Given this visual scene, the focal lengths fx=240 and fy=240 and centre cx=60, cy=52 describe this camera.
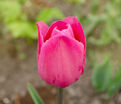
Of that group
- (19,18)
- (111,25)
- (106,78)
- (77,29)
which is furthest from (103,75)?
(19,18)

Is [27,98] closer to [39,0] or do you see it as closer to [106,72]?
[106,72]

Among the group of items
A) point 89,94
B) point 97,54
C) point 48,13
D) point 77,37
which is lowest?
point 89,94

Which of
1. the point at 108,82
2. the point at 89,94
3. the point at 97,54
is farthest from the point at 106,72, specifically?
the point at 97,54

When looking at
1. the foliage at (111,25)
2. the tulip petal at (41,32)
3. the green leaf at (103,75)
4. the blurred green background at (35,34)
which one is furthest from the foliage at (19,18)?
the tulip petal at (41,32)

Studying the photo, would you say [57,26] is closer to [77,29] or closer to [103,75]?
[77,29]

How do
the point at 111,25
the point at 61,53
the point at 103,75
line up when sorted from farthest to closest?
the point at 111,25 < the point at 103,75 < the point at 61,53

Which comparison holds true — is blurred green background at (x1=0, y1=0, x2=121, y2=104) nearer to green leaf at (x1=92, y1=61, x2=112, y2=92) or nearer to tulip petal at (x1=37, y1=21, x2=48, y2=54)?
green leaf at (x1=92, y1=61, x2=112, y2=92)

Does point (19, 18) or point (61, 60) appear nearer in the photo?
point (61, 60)
